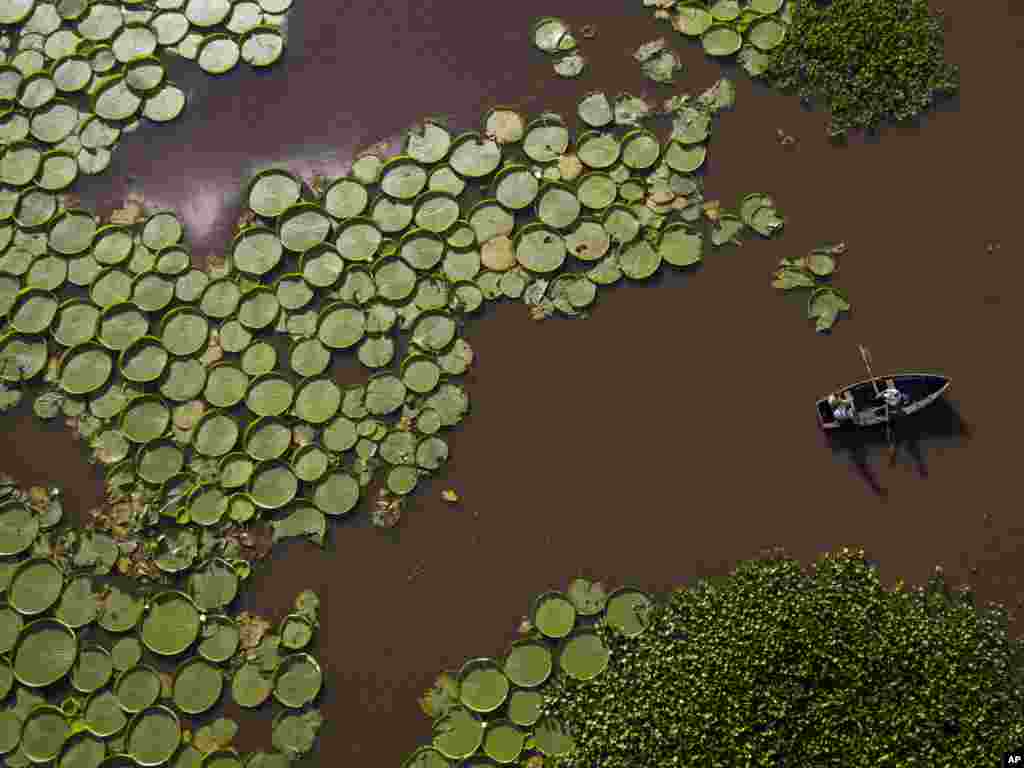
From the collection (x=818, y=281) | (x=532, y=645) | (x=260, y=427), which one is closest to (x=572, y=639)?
(x=532, y=645)

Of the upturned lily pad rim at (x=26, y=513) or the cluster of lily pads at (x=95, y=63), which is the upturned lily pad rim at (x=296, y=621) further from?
the cluster of lily pads at (x=95, y=63)

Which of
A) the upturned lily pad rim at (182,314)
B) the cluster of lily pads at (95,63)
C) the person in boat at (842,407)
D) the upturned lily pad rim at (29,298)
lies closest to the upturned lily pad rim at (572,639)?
the person in boat at (842,407)

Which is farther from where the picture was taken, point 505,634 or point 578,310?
point 578,310

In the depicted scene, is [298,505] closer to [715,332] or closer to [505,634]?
[505,634]

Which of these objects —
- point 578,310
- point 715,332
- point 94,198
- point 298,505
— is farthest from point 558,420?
point 94,198

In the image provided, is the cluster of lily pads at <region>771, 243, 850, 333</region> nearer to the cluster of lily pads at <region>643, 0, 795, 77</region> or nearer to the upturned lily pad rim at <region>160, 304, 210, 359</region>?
the cluster of lily pads at <region>643, 0, 795, 77</region>

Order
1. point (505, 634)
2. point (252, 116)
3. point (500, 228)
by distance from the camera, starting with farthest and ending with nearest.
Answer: point (252, 116) → point (500, 228) → point (505, 634)
